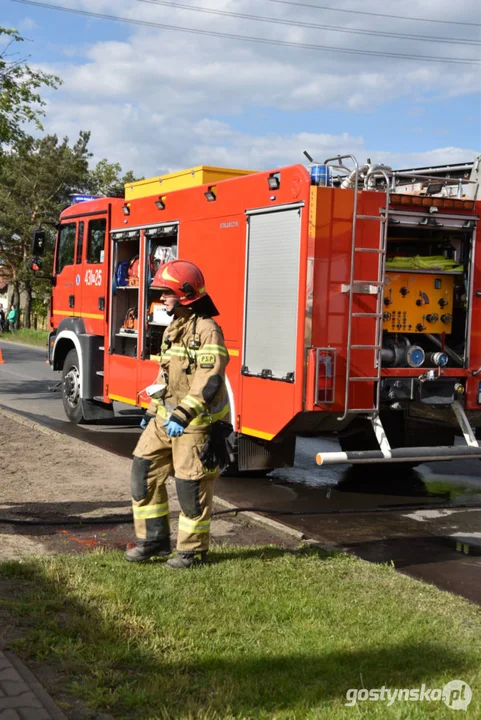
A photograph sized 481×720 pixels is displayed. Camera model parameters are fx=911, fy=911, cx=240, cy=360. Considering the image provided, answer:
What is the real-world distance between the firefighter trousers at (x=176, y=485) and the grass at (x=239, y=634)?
209mm

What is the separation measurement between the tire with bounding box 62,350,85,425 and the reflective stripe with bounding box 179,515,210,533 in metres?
6.89

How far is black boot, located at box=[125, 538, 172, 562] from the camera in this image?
5.59 metres

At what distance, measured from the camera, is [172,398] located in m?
5.69

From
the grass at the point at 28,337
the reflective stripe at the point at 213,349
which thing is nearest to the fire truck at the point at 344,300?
the reflective stripe at the point at 213,349

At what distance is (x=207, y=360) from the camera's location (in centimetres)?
546

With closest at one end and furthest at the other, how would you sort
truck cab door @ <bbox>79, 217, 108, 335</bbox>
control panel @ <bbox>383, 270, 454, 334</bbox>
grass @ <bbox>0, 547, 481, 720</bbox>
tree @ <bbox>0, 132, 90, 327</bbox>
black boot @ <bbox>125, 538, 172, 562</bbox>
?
grass @ <bbox>0, 547, 481, 720</bbox> < black boot @ <bbox>125, 538, 172, 562</bbox> < control panel @ <bbox>383, 270, 454, 334</bbox> < truck cab door @ <bbox>79, 217, 108, 335</bbox> < tree @ <bbox>0, 132, 90, 327</bbox>

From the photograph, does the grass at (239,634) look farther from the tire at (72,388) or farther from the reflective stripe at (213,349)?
the tire at (72,388)

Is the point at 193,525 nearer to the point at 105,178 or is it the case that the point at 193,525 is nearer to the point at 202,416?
the point at 202,416

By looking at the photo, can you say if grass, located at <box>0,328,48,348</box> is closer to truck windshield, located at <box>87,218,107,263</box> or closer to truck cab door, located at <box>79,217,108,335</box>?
truck cab door, located at <box>79,217,108,335</box>

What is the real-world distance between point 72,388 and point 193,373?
23.4 feet

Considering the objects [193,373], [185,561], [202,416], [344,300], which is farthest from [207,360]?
[344,300]

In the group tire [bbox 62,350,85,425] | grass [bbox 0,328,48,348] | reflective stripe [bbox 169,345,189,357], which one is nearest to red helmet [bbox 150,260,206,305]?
reflective stripe [bbox 169,345,189,357]

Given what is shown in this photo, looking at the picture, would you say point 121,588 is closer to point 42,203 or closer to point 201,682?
point 201,682

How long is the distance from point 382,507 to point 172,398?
3096 millimetres
